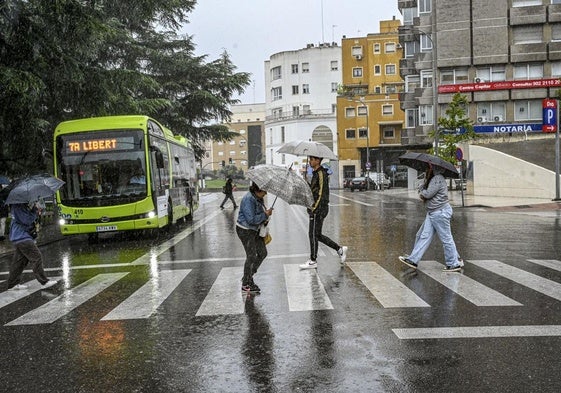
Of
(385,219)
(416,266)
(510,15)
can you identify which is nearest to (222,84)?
(385,219)

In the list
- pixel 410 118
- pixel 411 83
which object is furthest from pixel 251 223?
pixel 411 83

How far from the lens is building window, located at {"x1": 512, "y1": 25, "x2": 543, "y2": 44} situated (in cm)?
4966

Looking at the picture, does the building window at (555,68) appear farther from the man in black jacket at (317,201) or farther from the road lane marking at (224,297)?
the road lane marking at (224,297)

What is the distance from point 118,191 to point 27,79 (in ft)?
11.9

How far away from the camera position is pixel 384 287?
8484mm

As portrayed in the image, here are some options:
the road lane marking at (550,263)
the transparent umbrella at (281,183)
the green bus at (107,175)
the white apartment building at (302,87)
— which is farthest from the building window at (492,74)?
the transparent umbrella at (281,183)

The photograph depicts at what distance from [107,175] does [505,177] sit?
24930 mm

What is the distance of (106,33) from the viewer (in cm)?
1644

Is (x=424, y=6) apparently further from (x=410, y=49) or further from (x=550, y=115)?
(x=550, y=115)

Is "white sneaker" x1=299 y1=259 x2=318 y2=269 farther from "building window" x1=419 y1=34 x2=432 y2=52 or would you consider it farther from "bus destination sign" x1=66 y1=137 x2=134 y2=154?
"building window" x1=419 y1=34 x2=432 y2=52

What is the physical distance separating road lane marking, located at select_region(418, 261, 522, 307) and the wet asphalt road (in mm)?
26

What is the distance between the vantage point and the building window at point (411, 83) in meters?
54.2

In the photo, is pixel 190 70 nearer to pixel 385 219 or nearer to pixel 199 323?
pixel 385 219

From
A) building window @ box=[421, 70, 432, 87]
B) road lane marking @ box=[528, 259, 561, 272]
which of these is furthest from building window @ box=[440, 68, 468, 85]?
road lane marking @ box=[528, 259, 561, 272]
